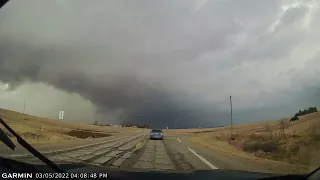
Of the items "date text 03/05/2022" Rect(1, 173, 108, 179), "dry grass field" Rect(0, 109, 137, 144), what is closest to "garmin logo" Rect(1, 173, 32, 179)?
"date text 03/05/2022" Rect(1, 173, 108, 179)

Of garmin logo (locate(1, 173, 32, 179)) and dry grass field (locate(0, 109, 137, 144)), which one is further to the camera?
dry grass field (locate(0, 109, 137, 144))

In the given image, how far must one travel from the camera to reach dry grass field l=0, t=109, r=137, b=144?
12.3 ft

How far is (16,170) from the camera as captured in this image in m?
3.50

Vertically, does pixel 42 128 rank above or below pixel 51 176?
above

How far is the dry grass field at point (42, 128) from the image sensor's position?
3753 mm

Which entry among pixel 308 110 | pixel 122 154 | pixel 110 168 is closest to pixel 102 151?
pixel 122 154

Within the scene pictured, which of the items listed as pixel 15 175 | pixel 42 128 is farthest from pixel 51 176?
pixel 42 128

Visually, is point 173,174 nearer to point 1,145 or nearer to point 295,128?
point 1,145

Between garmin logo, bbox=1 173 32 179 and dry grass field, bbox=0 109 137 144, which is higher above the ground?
dry grass field, bbox=0 109 137 144

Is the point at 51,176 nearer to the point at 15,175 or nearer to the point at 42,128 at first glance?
the point at 15,175

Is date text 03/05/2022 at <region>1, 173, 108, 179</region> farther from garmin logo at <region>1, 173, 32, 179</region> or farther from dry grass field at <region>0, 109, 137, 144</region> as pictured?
dry grass field at <region>0, 109, 137, 144</region>

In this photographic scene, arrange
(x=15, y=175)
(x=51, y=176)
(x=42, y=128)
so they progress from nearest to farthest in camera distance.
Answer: (x=51, y=176) < (x=15, y=175) < (x=42, y=128)

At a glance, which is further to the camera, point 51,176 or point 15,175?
point 15,175

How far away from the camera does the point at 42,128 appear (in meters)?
4.23
